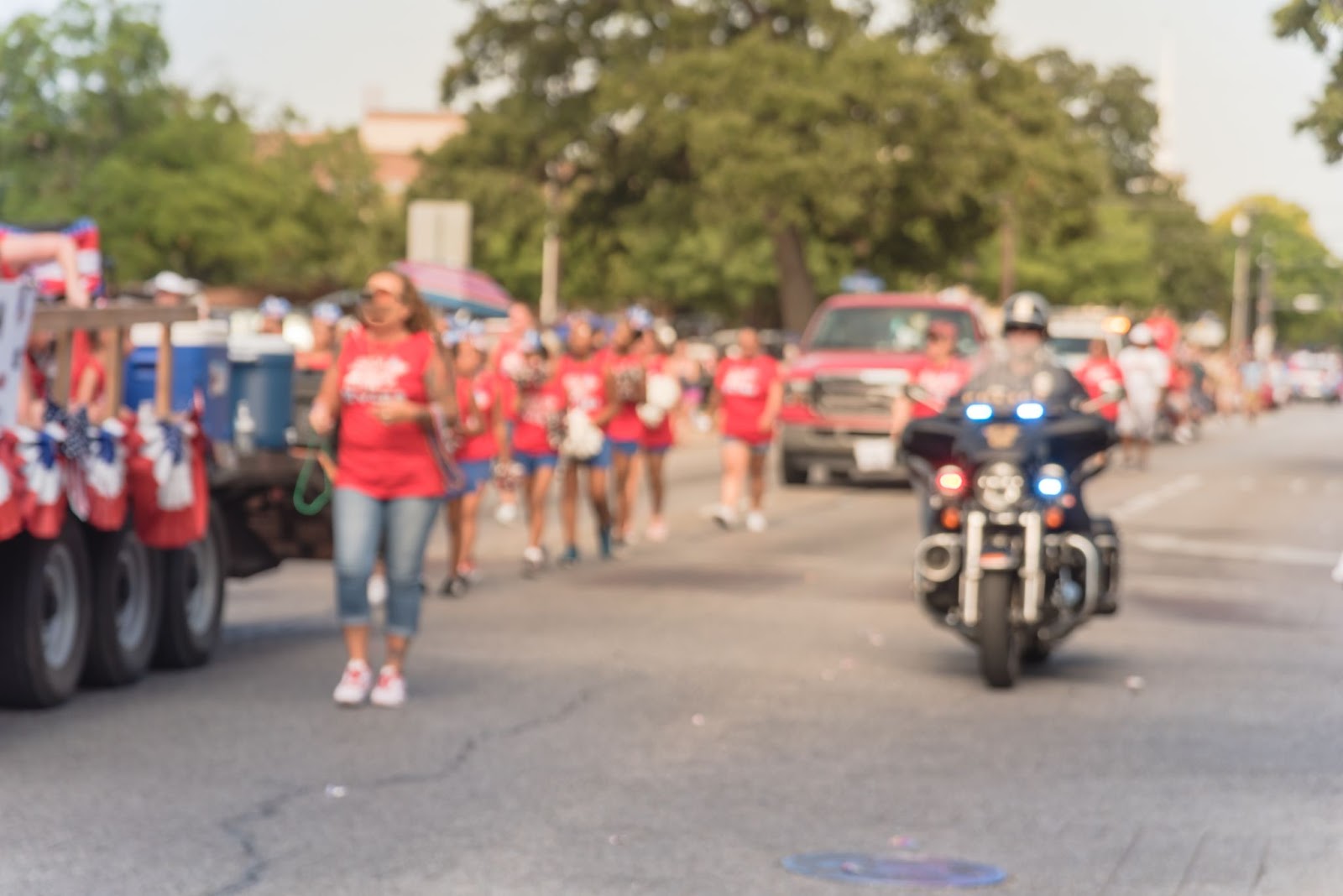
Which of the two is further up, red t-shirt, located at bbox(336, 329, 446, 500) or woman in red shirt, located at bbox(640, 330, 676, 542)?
red t-shirt, located at bbox(336, 329, 446, 500)

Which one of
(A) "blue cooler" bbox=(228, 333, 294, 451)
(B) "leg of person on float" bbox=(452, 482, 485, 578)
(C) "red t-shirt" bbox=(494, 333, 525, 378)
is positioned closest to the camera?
(A) "blue cooler" bbox=(228, 333, 294, 451)

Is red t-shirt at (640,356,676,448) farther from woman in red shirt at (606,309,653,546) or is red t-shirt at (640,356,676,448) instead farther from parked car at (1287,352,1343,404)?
parked car at (1287,352,1343,404)

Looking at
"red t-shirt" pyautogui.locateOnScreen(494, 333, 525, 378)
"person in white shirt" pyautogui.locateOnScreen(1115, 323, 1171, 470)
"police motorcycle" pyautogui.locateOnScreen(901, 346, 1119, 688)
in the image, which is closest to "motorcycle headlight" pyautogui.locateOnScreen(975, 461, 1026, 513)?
"police motorcycle" pyautogui.locateOnScreen(901, 346, 1119, 688)

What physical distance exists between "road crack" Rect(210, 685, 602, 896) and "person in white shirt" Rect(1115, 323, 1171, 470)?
2379 cm

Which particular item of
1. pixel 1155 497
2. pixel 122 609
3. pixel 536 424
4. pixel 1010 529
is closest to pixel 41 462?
pixel 122 609

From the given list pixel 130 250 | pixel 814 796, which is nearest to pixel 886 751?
pixel 814 796

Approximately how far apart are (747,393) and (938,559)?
10817mm

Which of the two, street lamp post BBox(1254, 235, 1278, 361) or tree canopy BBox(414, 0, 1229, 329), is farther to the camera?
street lamp post BBox(1254, 235, 1278, 361)

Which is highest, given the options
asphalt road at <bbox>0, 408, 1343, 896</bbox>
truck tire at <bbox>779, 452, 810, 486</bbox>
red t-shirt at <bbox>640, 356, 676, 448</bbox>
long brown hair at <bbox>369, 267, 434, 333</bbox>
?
long brown hair at <bbox>369, 267, 434, 333</bbox>

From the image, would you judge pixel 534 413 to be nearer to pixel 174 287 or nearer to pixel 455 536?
pixel 455 536

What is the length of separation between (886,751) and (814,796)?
3.63 ft

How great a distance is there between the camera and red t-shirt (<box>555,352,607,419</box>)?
18297 mm

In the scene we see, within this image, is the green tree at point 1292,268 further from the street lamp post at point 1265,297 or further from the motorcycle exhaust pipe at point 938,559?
the motorcycle exhaust pipe at point 938,559

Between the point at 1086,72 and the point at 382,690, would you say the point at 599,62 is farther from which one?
the point at 1086,72
